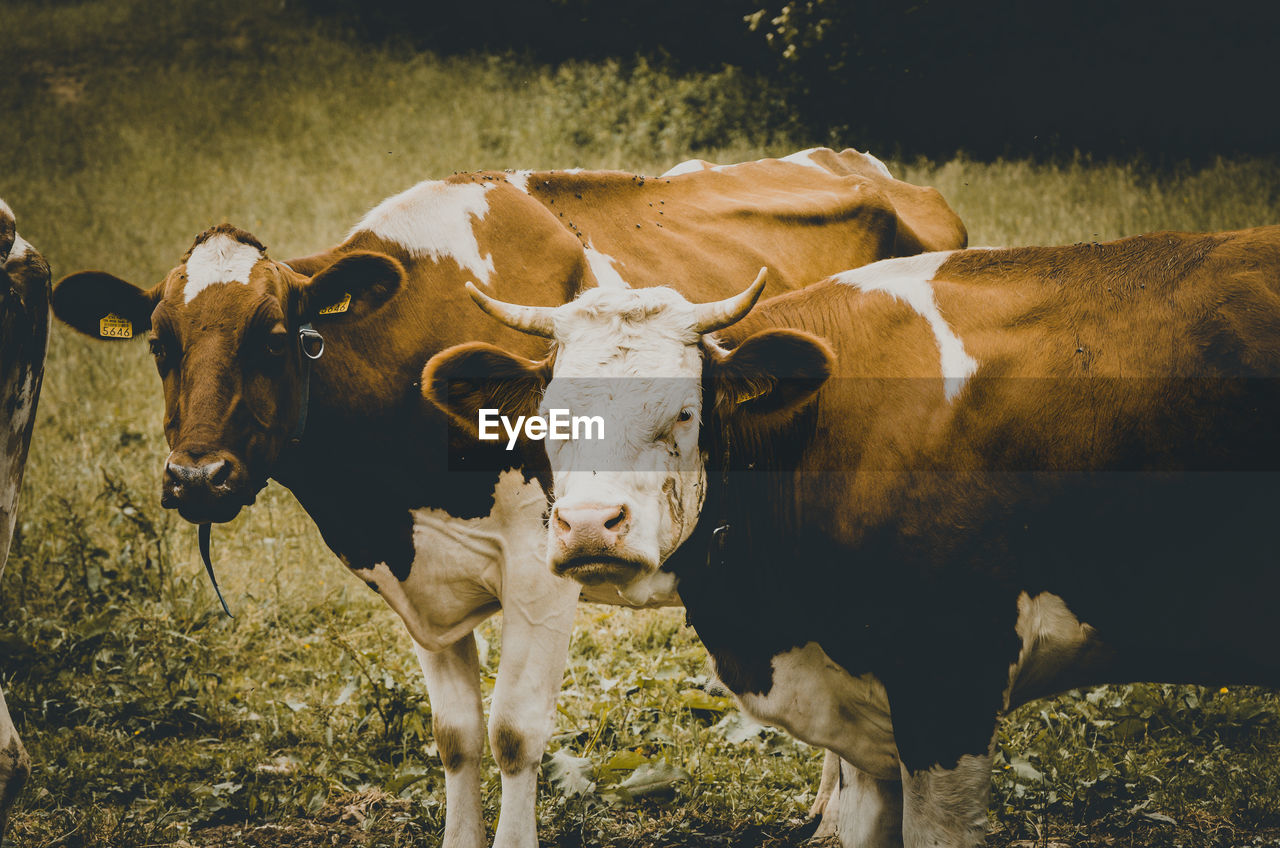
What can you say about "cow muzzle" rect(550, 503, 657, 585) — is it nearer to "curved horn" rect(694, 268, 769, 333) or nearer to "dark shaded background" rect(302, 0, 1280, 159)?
"curved horn" rect(694, 268, 769, 333)

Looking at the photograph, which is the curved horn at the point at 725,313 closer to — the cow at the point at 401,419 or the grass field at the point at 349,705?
the cow at the point at 401,419

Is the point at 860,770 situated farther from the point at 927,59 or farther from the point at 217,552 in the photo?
the point at 927,59

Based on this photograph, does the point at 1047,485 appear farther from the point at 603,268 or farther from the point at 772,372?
the point at 603,268

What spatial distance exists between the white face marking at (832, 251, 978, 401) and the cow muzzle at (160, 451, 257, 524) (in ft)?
6.63

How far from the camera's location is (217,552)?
21.9 ft

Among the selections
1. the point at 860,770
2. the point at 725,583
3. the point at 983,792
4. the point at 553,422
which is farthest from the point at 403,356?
the point at 983,792

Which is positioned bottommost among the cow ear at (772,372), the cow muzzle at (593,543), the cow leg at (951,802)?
the cow leg at (951,802)

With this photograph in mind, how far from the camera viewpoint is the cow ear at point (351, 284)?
3572mm

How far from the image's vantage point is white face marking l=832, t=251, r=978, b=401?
9.48 ft

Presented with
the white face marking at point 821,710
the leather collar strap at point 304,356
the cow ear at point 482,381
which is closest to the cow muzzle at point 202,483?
the leather collar strap at point 304,356

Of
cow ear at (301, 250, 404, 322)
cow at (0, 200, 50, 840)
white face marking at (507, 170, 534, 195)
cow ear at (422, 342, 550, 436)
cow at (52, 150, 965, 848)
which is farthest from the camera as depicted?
white face marking at (507, 170, 534, 195)

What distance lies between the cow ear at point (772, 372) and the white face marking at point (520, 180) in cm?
175

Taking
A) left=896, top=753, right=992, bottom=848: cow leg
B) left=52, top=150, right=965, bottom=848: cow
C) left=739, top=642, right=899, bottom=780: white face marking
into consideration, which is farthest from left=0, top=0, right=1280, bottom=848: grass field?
left=896, top=753, right=992, bottom=848: cow leg

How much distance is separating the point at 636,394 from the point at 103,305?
2.18 metres
